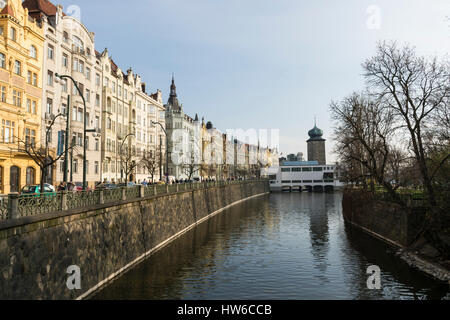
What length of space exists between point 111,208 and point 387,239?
75.8 ft

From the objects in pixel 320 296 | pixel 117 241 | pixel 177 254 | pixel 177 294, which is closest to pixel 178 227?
pixel 177 254

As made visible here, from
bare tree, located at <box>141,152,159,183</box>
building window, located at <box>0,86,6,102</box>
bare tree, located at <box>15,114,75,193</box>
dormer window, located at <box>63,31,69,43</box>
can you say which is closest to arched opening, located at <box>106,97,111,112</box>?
bare tree, located at <box>141,152,159,183</box>

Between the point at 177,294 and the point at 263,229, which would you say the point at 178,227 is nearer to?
the point at 263,229

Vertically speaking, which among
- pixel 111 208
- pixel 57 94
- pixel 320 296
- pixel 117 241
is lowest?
pixel 320 296

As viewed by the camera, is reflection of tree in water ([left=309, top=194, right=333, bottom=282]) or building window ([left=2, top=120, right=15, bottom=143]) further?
building window ([left=2, top=120, right=15, bottom=143])

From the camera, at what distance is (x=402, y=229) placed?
91.9ft

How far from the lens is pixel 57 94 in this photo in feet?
141

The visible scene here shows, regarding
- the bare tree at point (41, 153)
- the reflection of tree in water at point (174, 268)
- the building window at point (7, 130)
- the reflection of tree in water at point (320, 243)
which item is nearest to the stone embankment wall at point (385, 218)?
the reflection of tree in water at point (320, 243)

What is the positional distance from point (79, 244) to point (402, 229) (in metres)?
23.3

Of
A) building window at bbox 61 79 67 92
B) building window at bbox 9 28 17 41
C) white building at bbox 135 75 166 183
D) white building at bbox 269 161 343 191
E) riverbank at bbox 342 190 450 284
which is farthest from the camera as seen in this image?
white building at bbox 269 161 343 191

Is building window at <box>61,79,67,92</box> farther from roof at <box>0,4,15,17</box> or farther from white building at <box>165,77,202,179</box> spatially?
white building at <box>165,77,202,179</box>

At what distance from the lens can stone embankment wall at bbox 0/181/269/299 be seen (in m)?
11.9

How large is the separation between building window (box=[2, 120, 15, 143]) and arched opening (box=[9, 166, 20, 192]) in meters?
2.76

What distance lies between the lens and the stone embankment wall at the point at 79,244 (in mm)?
11945
